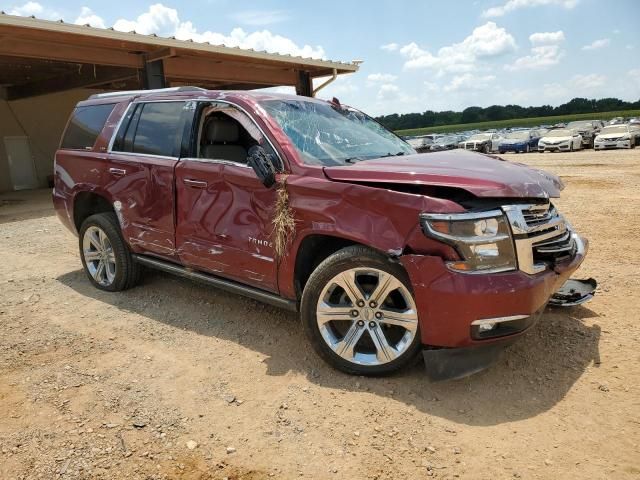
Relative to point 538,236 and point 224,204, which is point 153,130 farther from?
point 538,236

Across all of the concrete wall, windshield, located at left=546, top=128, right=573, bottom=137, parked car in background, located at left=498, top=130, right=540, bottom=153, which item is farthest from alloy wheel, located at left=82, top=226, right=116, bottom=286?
parked car in background, located at left=498, top=130, right=540, bottom=153

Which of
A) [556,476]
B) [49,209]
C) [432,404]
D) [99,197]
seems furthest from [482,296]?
[49,209]

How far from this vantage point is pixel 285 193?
11.1 ft

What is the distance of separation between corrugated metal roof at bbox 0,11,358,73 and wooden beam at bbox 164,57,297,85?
132 centimetres

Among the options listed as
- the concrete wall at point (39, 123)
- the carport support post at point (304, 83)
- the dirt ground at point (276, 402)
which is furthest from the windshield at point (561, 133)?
the dirt ground at point (276, 402)

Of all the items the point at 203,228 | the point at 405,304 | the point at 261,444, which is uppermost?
the point at 203,228

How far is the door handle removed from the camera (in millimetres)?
3926

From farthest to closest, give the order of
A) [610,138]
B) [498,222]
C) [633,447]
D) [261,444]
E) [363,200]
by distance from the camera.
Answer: [610,138]
[363,200]
[498,222]
[261,444]
[633,447]


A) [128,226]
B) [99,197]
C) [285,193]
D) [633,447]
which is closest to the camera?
[633,447]

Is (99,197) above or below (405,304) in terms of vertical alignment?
above

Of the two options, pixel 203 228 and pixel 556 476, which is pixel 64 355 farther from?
pixel 556 476

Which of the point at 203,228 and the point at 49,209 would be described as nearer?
the point at 203,228

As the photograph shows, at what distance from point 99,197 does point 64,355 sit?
6.50ft

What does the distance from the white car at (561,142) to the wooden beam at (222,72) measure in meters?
17.7
